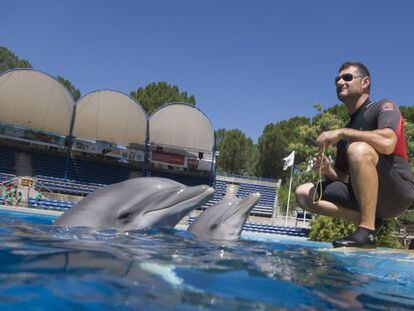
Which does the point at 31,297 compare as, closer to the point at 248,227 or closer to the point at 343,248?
the point at 343,248

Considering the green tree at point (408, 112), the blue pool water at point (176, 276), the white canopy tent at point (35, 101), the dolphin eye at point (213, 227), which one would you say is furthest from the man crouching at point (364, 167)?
the green tree at point (408, 112)

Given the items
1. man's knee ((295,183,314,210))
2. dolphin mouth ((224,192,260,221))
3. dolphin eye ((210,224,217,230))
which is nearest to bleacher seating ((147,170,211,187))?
dolphin mouth ((224,192,260,221))

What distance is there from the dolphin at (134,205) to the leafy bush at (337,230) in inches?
311

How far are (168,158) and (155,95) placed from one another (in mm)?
14411

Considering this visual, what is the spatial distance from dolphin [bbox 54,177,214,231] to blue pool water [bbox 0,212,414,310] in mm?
156

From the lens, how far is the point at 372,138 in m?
3.30

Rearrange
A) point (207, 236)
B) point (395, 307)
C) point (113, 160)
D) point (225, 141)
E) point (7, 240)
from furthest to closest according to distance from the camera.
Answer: point (225, 141), point (113, 160), point (207, 236), point (7, 240), point (395, 307)

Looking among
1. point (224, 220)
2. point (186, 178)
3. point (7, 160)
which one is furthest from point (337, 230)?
point (7, 160)

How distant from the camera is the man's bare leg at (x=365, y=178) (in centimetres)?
330

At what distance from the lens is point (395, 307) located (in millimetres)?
2000

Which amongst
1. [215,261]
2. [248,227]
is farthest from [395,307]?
[248,227]

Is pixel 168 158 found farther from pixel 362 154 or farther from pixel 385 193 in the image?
pixel 362 154

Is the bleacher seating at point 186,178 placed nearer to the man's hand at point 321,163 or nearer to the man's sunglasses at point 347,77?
the man's hand at point 321,163

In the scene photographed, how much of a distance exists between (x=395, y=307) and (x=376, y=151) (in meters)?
1.61
